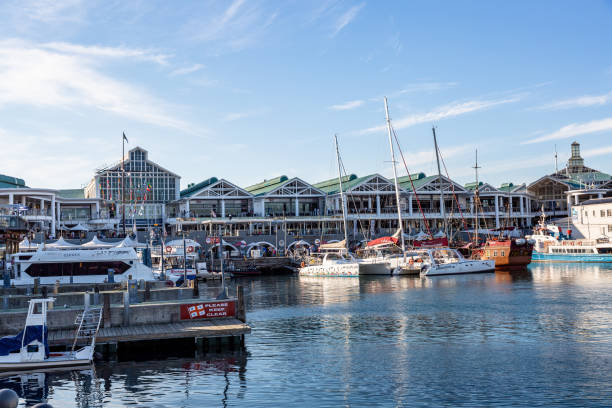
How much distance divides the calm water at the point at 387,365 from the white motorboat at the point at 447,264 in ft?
84.9

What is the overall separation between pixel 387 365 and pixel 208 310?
10.0 metres

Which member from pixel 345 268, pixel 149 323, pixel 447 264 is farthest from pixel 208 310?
pixel 447 264

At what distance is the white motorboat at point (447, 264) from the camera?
69.7 meters

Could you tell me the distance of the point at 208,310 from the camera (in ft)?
99.8

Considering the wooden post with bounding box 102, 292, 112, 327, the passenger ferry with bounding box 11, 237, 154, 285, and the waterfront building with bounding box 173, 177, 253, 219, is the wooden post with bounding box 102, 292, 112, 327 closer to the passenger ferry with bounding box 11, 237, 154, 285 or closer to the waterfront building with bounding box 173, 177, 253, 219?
the passenger ferry with bounding box 11, 237, 154, 285

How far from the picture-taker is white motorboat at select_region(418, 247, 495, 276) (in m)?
69.7

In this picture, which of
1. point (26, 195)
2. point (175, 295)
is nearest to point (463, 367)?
point (175, 295)

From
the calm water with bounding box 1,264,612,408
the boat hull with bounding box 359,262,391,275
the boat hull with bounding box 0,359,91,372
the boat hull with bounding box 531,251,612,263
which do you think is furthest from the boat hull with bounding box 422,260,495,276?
the boat hull with bounding box 0,359,91,372

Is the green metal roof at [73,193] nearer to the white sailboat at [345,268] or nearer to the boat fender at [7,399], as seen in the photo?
the white sailboat at [345,268]

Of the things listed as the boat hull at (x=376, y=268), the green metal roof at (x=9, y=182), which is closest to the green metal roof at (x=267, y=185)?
the boat hull at (x=376, y=268)

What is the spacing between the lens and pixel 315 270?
74.8 meters

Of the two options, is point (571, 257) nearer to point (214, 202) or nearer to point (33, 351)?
point (214, 202)

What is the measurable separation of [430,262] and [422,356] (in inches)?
1781

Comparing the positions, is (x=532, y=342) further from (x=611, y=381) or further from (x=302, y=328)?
(x=302, y=328)
